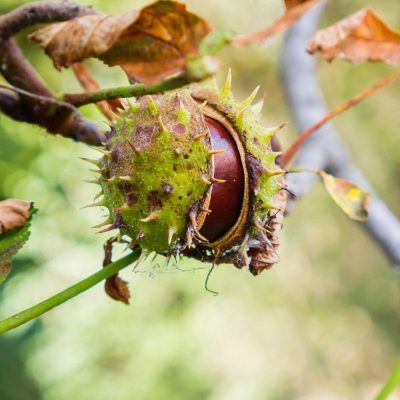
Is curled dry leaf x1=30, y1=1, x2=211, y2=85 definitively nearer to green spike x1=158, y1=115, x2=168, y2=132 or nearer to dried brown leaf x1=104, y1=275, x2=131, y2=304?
green spike x1=158, y1=115, x2=168, y2=132

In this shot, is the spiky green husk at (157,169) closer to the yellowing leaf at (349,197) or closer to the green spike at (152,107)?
the green spike at (152,107)

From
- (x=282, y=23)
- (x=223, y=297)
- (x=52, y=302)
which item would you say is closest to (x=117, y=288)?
(x=52, y=302)

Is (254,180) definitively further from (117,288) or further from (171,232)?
(117,288)

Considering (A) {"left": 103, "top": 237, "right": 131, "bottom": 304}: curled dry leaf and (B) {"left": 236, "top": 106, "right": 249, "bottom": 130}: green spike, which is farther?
(A) {"left": 103, "top": 237, "right": 131, "bottom": 304}: curled dry leaf

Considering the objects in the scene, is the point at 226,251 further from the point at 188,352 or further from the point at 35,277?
the point at 188,352

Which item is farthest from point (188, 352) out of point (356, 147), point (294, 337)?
point (356, 147)

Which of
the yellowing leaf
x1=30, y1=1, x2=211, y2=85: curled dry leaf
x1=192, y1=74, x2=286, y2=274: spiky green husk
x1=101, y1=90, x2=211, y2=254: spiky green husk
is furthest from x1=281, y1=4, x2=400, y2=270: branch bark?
x1=30, y1=1, x2=211, y2=85: curled dry leaf
